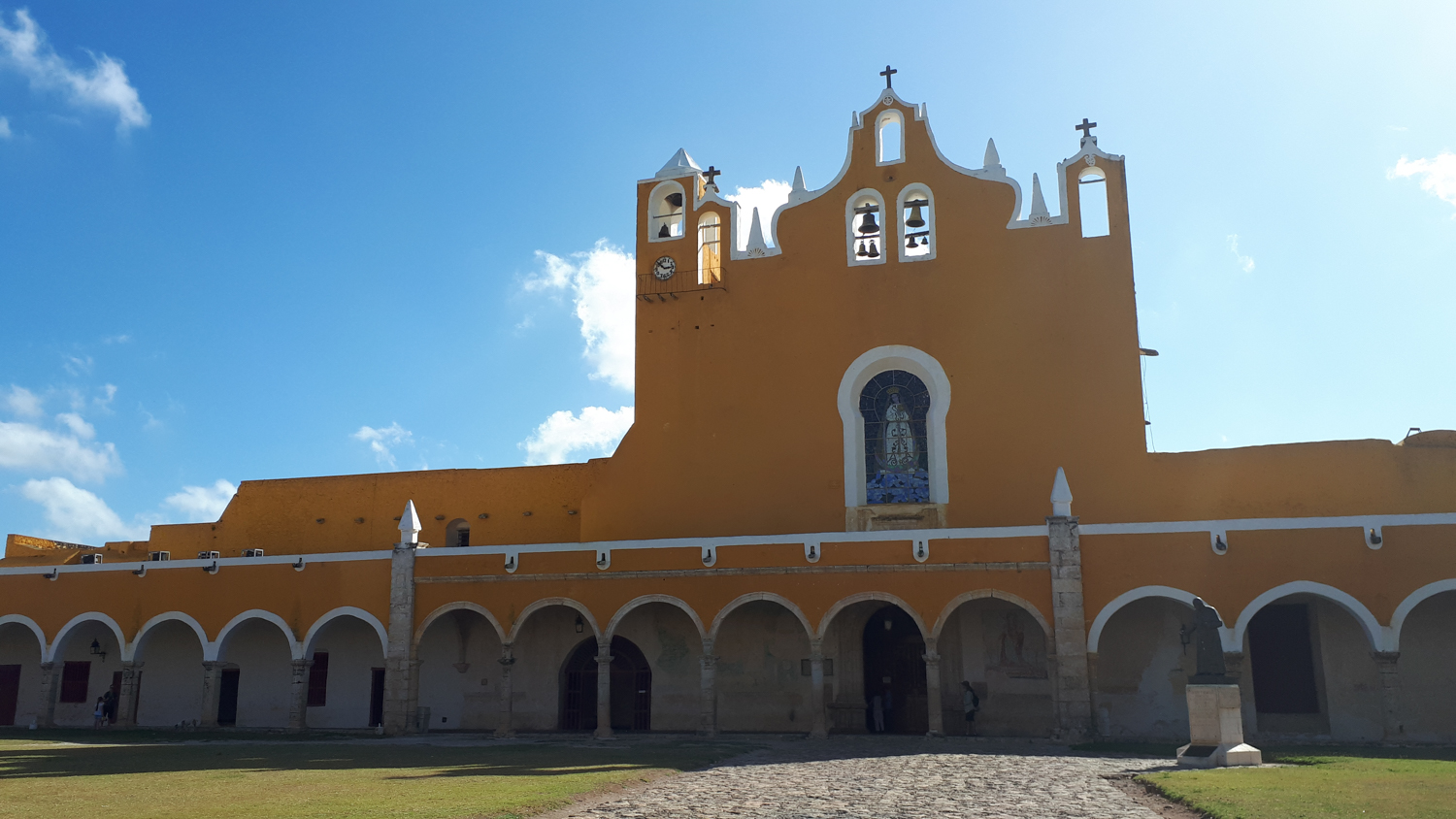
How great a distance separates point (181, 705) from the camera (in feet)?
73.6

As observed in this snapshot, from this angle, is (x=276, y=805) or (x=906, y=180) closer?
(x=276, y=805)

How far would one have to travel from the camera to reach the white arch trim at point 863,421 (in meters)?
19.5

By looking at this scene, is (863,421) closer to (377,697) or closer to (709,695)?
(709,695)

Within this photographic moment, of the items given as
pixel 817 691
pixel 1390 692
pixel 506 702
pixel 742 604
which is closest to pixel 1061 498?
pixel 817 691

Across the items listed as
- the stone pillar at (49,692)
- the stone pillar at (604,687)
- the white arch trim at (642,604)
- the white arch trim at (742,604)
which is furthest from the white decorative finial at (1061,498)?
the stone pillar at (49,692)

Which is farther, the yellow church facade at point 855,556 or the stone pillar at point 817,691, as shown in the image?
the stone pillar at point 817,691

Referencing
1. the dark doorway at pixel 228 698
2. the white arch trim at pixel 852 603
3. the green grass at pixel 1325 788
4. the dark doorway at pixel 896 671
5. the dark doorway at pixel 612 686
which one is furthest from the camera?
the dark doorway at pixel 228 698

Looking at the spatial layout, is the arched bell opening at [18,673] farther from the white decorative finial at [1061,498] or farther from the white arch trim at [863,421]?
the white decorative finial at [1061,498]

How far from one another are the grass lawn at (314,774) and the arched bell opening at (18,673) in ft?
15.1

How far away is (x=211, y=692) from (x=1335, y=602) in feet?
65.7

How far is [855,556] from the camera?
58.3 ft

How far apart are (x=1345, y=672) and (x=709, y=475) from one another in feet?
36.6

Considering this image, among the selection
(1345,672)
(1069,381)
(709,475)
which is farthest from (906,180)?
(1345,672)

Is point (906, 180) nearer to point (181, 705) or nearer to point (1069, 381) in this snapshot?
point (1069, 381)
